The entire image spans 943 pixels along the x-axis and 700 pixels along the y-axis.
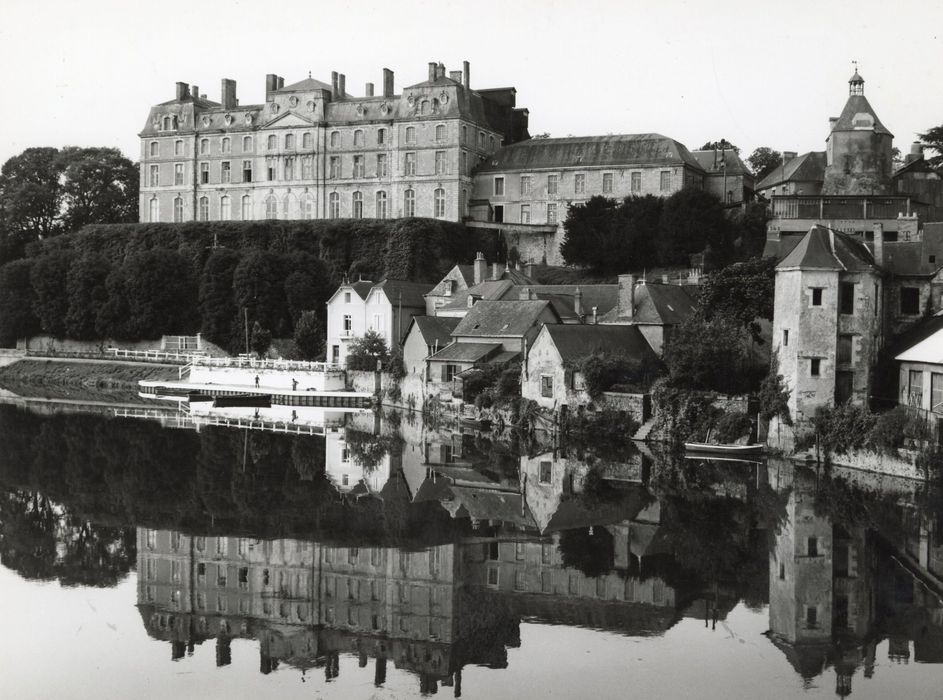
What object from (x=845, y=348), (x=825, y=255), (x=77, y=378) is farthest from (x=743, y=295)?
(x=77, y=378)

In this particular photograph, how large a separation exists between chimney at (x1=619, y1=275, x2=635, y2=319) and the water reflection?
9.51 meters

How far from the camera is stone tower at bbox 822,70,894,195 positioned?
46.8m

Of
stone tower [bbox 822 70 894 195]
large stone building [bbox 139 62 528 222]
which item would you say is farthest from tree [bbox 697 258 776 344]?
large stone building [bbox 139 62 528 222]

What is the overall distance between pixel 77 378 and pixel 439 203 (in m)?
22.1

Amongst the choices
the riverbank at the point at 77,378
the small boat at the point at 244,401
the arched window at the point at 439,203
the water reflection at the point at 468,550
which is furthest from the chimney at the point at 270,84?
the water reflection at the point at 468,550

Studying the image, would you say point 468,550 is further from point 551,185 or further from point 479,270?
point 551,185

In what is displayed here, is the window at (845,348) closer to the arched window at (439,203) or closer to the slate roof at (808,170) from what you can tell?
the slate roof at (808,170)

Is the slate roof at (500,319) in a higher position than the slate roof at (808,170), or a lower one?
lower

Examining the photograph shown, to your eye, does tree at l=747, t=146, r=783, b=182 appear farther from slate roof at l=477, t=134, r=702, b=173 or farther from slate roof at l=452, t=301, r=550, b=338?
slate roof at l=452, t=301, r=550, b=338

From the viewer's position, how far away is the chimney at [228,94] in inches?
2940

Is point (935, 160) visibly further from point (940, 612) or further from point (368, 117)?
point (940, 612)

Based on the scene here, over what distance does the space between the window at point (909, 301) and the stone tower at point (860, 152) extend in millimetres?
12965

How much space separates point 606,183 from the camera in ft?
210

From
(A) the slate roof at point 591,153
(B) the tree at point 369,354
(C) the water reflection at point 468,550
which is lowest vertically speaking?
(C) the water reflection at point 468,550
